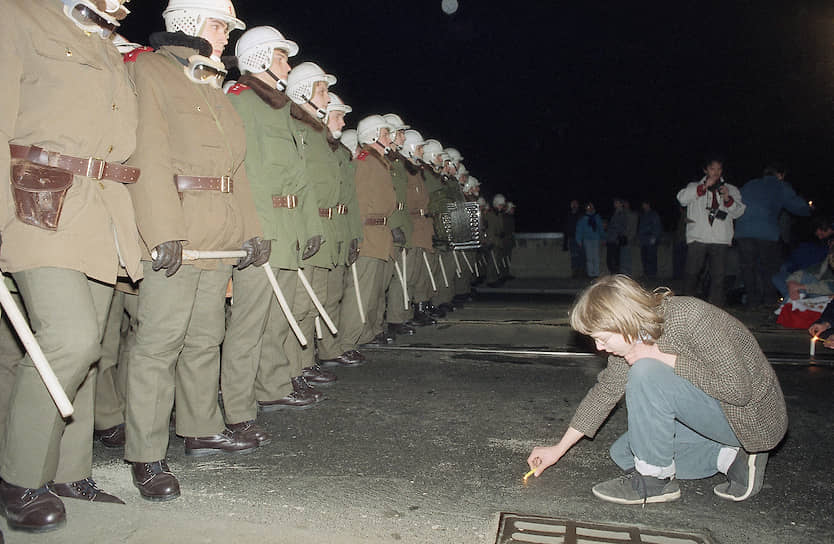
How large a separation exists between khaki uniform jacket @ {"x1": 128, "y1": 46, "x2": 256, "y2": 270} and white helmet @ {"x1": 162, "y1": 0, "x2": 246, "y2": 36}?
0.17 meters

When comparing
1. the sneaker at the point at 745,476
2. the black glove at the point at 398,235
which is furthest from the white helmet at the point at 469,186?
the sneaker at the point at 745,476

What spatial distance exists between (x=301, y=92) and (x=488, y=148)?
30732 millimetres

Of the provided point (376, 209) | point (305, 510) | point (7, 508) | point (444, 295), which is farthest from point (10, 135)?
point (444, 295)

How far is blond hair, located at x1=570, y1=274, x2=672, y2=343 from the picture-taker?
2.82m

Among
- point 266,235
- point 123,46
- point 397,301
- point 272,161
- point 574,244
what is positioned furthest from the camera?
point 574,244

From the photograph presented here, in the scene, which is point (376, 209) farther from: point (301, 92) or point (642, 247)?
point (642, 247)

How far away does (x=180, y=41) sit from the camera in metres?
3.54

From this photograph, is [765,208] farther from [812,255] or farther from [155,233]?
[155,233]

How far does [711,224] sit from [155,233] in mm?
7270

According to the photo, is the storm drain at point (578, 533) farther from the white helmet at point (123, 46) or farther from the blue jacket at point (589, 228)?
the blue jacket at point (589, 228)

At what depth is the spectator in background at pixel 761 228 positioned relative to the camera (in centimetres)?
926

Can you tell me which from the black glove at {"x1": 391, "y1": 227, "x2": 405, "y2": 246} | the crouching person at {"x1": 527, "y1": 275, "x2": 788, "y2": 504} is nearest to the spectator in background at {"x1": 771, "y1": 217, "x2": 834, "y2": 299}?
the black glove at {"x1": 391, "y1": 227, "x2": 405, "y2": 246}

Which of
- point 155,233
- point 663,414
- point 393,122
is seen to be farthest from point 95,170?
point 393,122

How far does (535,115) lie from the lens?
3653cm
